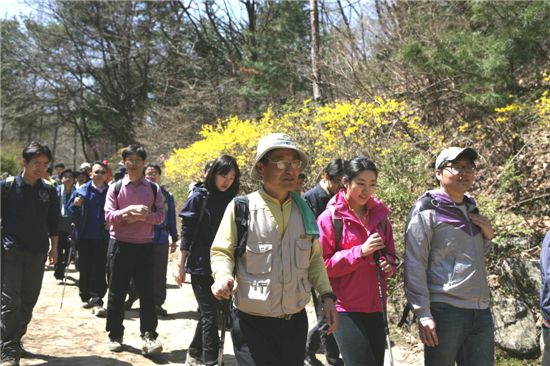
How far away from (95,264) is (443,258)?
5.34 m

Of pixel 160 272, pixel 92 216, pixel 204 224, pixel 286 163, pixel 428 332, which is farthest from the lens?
pixel 92 216

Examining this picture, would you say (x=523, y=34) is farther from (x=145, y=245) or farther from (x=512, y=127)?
(x=145, y=245)

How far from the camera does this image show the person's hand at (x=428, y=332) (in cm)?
287

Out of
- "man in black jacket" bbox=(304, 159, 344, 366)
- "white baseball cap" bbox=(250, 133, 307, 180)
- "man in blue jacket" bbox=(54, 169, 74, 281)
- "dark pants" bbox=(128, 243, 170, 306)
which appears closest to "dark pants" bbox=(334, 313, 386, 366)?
"white baseball cap" bbox=(250, 133, 307, 180)

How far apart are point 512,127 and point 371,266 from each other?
5.49 meters

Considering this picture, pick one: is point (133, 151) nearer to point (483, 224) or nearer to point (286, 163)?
point (286, 163)

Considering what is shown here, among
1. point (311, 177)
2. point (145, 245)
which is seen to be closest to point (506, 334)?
point (145, 245)

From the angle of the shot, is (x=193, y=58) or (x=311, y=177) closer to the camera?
(x=311, y=177)

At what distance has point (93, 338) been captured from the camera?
562cm

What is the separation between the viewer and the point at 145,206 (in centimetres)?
516

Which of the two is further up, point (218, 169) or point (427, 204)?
point (218, 169)

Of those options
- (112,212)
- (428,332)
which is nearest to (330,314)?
(428,332)

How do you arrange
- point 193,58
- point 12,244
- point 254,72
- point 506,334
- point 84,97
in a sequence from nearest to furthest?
point 12,244
point 506,334
point 254,72
point 193,58
point 84,97

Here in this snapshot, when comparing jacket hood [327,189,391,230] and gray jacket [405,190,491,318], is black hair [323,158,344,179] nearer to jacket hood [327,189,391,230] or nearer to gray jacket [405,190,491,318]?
jacket hood [327,189,391,230]
